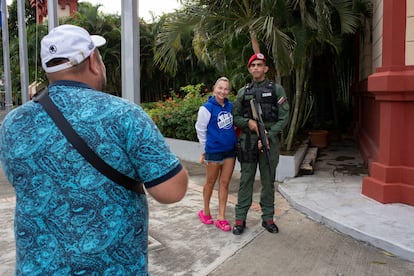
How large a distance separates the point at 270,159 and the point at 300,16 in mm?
3990

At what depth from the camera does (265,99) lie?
14.9 feet

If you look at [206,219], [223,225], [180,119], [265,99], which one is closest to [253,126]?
[265,99]

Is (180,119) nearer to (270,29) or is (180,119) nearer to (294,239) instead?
(270,29)

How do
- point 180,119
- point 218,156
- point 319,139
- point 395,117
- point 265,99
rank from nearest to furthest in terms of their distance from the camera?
point 265,99 → point 218,156 → point 395,117 → point 180,119 → point 319,139

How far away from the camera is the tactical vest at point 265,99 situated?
4531 millimetres

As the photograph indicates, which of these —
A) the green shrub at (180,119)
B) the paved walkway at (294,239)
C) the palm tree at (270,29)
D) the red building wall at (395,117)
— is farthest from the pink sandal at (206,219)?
the green shrub at (180,119)

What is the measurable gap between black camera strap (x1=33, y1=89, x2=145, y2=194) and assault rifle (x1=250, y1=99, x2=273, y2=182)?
2.97m

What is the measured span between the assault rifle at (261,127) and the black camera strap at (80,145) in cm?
297

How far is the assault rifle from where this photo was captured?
4422 millimetres

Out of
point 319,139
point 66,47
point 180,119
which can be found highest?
point 66,47

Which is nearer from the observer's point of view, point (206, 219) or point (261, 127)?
point (261, 127)

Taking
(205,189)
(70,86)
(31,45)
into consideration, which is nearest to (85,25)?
(31,45)

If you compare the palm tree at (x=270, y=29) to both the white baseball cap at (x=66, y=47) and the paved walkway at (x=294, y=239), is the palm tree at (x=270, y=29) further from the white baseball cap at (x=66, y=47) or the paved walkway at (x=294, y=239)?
the white baseball cap at (x=66, y=47)

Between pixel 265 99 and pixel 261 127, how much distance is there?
0.33 m
